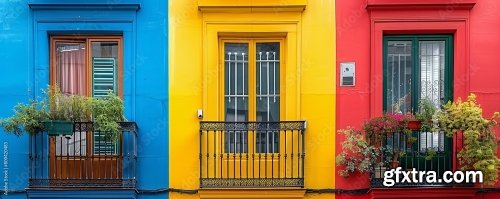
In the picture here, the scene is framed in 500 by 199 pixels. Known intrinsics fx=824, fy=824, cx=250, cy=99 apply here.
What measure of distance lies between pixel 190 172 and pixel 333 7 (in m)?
3.55

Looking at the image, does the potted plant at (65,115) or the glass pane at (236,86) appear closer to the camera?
the potted plant at (65,115)

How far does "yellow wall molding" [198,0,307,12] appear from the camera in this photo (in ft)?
43.5

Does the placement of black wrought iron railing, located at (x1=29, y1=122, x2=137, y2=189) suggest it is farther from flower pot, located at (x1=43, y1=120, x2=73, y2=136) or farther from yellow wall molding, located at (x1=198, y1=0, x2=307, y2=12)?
yellow wall molding, located at (x1=198, y1=0, x2=307, y2=12)

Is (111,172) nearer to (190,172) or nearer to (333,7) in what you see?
(190,172)

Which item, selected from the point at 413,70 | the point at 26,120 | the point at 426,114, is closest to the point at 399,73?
the point at 413,70

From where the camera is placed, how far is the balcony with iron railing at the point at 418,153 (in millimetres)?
12852

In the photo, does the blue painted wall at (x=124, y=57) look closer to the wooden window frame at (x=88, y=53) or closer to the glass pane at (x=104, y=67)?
the wooden window frame at (x=88, y=53)

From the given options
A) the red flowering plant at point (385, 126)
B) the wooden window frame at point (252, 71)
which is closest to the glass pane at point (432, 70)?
the red flowering plant at point (385, 126)

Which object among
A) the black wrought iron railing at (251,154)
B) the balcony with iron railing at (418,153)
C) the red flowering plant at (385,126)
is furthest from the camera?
the black wrought iron railing at (251,154)

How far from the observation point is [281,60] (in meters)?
13.6

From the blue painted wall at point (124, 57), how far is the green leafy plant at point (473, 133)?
447 cm

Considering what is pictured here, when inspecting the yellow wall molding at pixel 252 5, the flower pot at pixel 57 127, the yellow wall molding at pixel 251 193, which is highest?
the yellow wall molding at pixel 252 5

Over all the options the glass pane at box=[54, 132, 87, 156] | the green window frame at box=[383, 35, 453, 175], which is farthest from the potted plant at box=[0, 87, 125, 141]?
the green window frame at box=[383, 35, 453, 175]

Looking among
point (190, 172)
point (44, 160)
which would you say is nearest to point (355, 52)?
point (190, 172)
